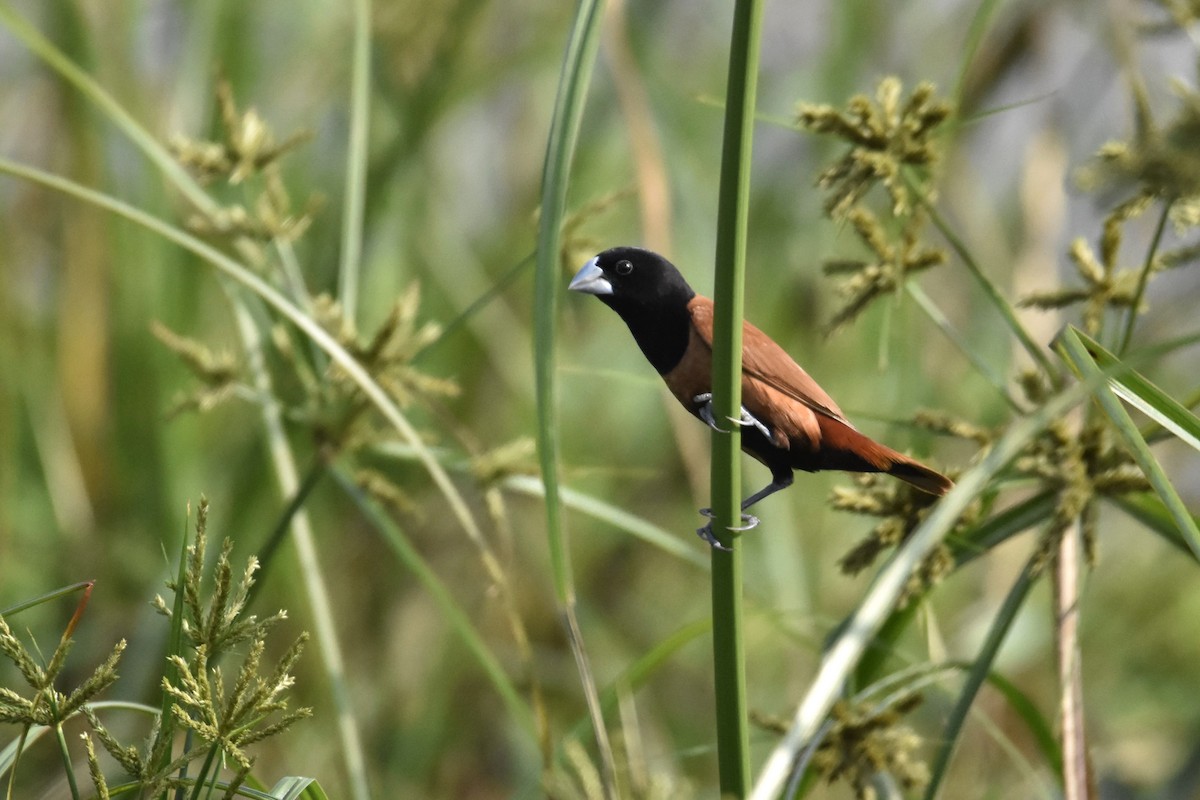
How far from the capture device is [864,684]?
173 cm

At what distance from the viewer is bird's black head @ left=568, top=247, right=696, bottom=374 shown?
1469 millimetres

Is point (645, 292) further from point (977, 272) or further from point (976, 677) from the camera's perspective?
point (976, 677)

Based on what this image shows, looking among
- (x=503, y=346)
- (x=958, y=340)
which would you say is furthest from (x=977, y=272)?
(x=503, y=346)

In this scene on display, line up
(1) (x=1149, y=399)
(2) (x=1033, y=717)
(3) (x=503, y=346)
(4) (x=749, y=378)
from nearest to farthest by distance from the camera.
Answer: (1) (x=1149, y=399) → (4) (x=749, y=378) → (2) (x=1033, y=717) → (3) (x=503, y=346)

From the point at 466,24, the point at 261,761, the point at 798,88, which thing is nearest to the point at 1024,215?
the point at 798,88

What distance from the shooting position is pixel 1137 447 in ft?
3.86

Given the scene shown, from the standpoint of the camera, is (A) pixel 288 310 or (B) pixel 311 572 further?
(B) pixel 311 572

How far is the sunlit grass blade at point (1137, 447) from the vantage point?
1.16 metres

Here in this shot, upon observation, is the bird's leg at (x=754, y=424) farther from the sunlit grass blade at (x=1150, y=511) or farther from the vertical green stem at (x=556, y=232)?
the sunlit grass blade at (x=1150, y=511)

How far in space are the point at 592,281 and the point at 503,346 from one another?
7.36ft

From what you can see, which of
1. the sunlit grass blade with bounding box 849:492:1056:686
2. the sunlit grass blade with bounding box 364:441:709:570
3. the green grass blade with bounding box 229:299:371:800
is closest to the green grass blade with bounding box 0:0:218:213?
the green grass blade with bounding box 229:299:371:800

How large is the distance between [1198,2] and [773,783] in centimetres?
72

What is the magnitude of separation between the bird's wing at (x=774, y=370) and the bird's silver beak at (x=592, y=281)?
Answer: 107 millimetres

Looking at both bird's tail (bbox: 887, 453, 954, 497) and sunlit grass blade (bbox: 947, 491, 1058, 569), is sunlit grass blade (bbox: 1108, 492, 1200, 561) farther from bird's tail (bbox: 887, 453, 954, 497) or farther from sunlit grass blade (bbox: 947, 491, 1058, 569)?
bird's tail (bbox: 887, 453, 954, 497)
